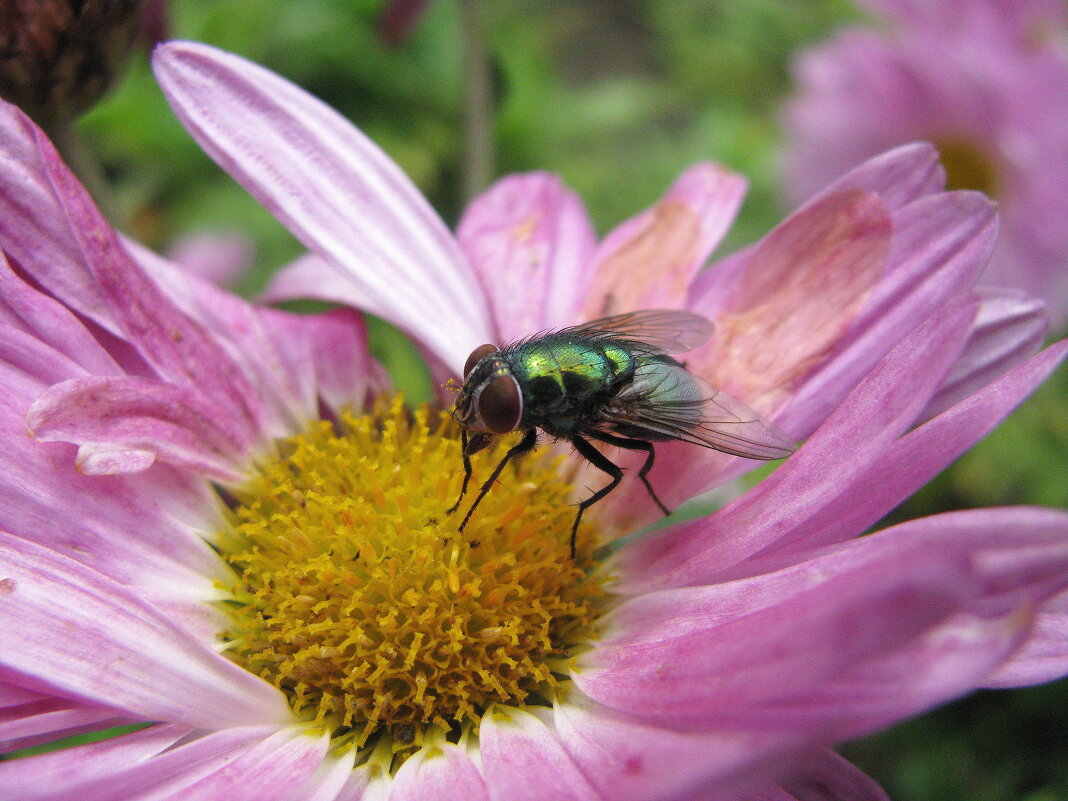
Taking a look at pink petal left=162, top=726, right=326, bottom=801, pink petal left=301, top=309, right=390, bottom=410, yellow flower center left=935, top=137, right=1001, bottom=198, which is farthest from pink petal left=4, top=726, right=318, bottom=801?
yellow flower center left=935, top=137, right=1001, bottom=198

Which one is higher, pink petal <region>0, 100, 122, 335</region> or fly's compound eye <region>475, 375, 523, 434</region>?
pink petal <region>0, 100, 122, 335</region>

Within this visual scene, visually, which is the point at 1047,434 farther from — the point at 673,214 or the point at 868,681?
the point at 868,681

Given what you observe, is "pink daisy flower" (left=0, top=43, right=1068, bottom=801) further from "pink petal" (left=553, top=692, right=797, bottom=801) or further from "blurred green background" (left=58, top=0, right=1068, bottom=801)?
"blurred green background" (left=58, top=0, right=1068, bottom=801)

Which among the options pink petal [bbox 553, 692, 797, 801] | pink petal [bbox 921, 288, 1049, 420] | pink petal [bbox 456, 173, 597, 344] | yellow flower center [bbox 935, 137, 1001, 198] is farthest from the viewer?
yellow flower center [bbox 935, 137, 1001, 198]

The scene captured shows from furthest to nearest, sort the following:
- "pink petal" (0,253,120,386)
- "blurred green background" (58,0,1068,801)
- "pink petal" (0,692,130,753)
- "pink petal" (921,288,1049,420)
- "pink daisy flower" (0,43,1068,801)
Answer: "blurred green background" (58,0,1068,801), "pink petal" (921,288,1049,420), "pink petal" (0,253,120,386), "pink petal" (0,692,130,753), "pink daisy flower" (0,43,1068,801)

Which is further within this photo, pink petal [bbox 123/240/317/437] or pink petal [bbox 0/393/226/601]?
pink petal [bbox 123/240/317/437]

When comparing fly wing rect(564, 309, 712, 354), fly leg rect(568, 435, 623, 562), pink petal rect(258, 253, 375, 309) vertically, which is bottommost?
fly leg rect(568, 435, 623, 562)

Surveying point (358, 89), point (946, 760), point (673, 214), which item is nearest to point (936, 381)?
point (673, 214)
